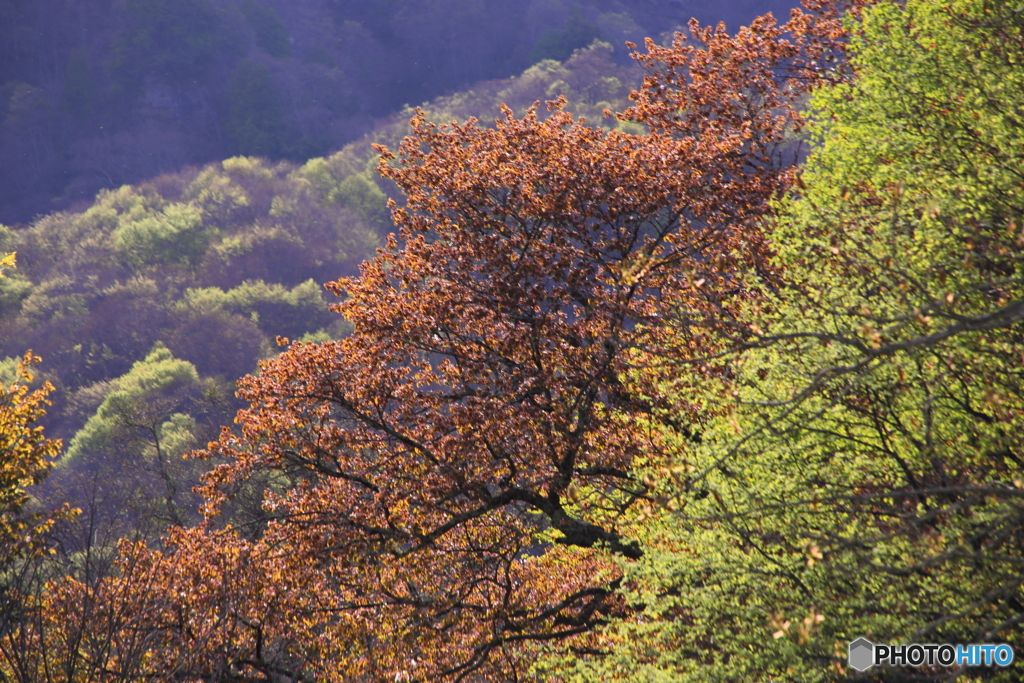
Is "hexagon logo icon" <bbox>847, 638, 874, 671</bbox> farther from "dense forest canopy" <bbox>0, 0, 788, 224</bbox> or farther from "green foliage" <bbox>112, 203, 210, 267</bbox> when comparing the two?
"dense forest canopy" <bbox>0, 0, 788, 224</bbox>

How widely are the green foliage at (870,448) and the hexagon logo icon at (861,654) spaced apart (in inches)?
4.0

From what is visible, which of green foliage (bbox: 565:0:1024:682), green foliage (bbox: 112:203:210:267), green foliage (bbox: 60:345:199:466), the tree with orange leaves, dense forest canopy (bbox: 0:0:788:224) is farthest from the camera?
dense forest canopy (bbox: 0:0:788:224)

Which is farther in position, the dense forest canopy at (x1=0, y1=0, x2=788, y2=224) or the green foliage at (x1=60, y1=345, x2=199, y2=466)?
the dense forest canopy at (x1=0, y1=0, x2=788, y2=224)

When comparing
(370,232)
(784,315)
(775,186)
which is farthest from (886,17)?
(370,232)

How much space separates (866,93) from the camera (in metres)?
12.9

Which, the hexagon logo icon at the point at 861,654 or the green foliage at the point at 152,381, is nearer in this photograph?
the hexagon logo icon at the point at 861,654

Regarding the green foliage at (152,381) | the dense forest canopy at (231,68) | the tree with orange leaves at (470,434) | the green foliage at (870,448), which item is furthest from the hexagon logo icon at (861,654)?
the dense forest canopy at (231,68)

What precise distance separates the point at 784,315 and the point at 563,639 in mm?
6323

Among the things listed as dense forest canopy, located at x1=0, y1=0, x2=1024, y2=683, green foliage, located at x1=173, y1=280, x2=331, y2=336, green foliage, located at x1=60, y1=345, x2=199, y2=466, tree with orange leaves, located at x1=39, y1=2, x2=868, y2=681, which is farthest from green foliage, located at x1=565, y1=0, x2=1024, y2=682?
green foliage, located at x1=173, y1=280, x2=331, y2=336

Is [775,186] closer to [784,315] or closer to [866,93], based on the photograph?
[866,93]

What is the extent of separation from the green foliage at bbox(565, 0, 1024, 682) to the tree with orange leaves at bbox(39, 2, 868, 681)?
90.1 inches

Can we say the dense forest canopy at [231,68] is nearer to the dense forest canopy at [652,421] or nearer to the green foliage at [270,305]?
the green foliage at [270,305]

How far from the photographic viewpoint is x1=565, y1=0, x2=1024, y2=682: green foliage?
6918 millimetres

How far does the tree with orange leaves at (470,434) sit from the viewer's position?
12.8 metres
